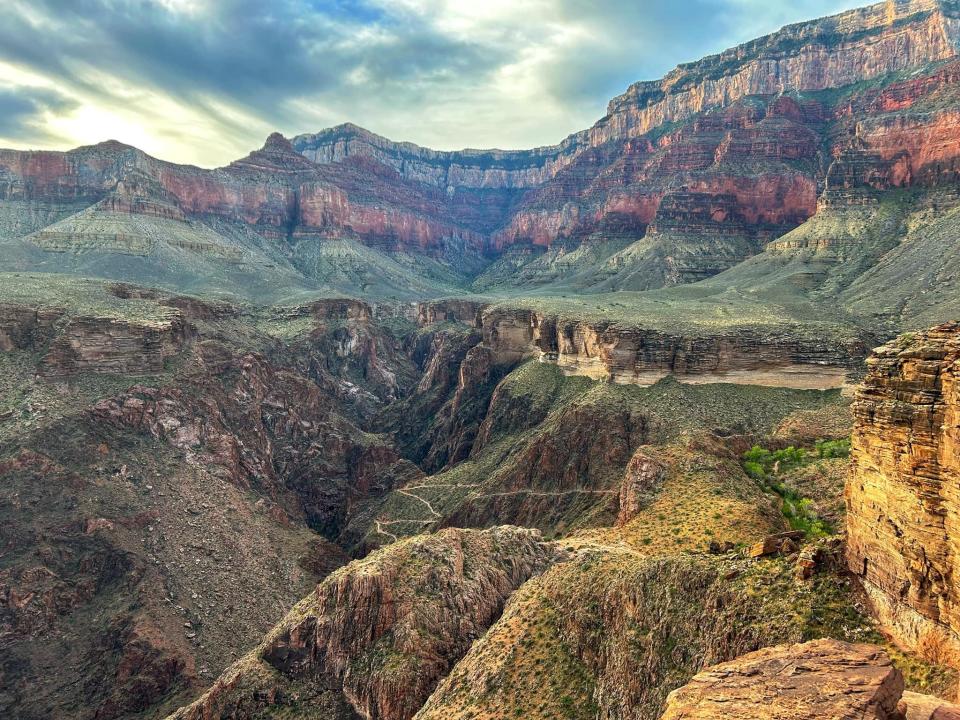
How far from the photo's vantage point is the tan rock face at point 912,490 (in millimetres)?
16297

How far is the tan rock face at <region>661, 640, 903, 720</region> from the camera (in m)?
14.0

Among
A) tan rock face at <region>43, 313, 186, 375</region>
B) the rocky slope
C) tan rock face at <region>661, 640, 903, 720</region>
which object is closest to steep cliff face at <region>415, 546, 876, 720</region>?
tan rock face at <region>661, 640, 903, 720</region>

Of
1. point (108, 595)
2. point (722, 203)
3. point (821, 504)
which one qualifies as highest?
point (722, 203)

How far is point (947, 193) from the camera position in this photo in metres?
110

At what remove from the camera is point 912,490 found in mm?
17547

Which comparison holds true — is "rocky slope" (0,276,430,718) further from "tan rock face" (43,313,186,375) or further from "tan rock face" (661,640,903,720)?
"tan rock face" (661,640,903,720)

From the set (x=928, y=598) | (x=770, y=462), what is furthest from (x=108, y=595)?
(x=928, y=598)

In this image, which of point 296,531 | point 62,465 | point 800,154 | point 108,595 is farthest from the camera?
point 800,154

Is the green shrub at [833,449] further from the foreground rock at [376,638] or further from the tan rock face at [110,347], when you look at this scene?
the tan rock face at [110,347]

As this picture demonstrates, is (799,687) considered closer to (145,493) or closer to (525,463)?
(525,463)

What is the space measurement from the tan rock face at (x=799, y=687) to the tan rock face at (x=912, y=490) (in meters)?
2.26

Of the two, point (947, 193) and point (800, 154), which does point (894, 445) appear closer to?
point (947, 193)

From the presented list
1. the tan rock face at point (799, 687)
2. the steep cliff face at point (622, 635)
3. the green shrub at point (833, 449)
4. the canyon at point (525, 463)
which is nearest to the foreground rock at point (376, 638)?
the canyon at point (525, 463)

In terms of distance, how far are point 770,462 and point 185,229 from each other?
162659 mm
